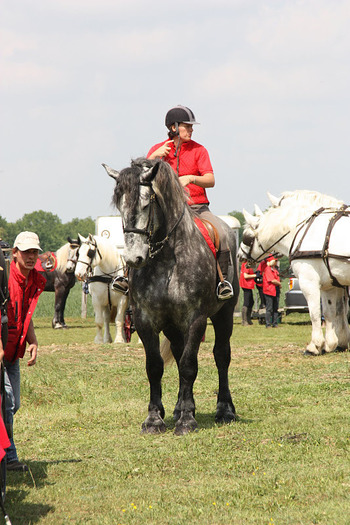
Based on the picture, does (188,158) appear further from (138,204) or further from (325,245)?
(325,245)

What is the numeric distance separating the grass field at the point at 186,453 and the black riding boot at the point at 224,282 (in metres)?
1.33

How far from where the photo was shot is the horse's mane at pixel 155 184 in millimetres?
6961

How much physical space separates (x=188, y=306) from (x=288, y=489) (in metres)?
2.46

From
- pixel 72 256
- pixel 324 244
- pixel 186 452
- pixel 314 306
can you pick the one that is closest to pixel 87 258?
pixel 72 256

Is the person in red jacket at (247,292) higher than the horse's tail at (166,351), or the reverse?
the person in red jacket at (247,292)

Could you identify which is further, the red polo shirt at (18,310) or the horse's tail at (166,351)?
the horse's tail at (166,351)

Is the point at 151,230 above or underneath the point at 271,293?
above

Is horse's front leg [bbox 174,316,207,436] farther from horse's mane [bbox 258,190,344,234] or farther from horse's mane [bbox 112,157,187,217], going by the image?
→ horse's mane [bbox 258,190,344,234]

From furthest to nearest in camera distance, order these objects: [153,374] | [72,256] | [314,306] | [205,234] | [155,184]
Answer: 1. [72,256]
2. [314,306]
3. [205,234]
4. [153,374]
5. [155,184]

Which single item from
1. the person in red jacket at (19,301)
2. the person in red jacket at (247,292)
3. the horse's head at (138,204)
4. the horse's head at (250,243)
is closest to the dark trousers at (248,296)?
the person in red jacket at (247,292)

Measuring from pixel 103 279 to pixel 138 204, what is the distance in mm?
11046

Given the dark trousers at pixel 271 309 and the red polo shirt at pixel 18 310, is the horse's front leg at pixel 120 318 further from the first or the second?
the red polo shirt at pixel 18 310

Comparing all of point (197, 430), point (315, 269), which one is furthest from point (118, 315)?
point (197, 430)

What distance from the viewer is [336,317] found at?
13.9m
